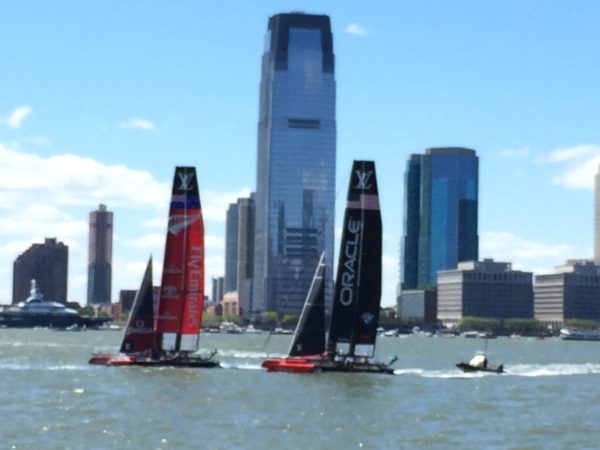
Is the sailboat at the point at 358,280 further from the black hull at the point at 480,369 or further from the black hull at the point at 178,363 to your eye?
the black hull at the point at 480,369

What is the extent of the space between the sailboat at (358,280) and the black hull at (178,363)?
198 inches

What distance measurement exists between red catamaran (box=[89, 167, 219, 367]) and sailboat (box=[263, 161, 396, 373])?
23.9ft

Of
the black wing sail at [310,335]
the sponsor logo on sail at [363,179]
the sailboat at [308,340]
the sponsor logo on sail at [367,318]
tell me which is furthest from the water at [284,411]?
the sponsor logo on sail at [363,179]

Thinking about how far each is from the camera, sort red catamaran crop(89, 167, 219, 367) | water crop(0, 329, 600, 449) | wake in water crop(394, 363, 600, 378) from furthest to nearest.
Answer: wake in water crop(394, 363, 600, 378)
red catamaran crop(89, 167, 219, 367)
water crop(0, 329, 600, 449)

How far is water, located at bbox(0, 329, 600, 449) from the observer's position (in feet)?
191

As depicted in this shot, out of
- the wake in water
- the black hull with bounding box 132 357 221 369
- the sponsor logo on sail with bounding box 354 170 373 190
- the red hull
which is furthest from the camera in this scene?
the wake in water

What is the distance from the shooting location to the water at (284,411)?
191 feet

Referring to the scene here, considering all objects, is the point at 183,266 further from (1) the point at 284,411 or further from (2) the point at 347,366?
(1) the point at 284,411

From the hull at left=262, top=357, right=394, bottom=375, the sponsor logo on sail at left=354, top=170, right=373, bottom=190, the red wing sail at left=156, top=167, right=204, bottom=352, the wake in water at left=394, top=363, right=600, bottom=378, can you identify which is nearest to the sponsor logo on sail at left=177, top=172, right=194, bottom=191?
the red wing sail at left=156, top=167, right=204, bottom=352

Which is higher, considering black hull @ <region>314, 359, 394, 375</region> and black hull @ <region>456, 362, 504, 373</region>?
black hull @ <region>314, 359, 394, 375</region>

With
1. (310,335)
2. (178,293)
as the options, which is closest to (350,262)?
(310,335)

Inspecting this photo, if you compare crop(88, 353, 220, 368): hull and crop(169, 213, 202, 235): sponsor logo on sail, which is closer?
crop(88, 353, 220, 368): hull

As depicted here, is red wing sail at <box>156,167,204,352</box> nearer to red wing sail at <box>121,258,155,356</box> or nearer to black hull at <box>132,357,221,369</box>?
black hull at <box>132,357,221,369</box>

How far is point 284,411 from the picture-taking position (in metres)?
70.4
